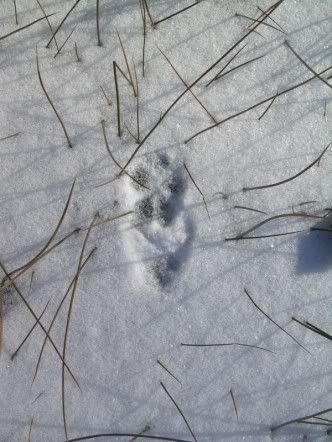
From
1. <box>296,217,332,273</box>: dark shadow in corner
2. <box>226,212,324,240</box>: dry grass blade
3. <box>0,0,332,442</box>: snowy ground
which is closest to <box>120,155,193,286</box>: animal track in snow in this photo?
<box>0,0,332,442</box>: snowy ground

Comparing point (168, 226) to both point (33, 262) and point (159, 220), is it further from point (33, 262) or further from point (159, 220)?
point (33, 262)

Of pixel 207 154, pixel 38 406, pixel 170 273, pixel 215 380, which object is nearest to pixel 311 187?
pixel 207 154

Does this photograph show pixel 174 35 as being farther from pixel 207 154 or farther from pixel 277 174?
pixel 277 174

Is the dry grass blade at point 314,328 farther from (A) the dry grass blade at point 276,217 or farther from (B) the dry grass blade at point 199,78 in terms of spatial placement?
(B) the dry grass blade at point 199,78

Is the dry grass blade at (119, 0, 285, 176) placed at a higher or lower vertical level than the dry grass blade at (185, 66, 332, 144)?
higher

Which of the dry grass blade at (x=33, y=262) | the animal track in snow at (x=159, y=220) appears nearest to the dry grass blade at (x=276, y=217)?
the animal track in snow at (x=159, y=220)

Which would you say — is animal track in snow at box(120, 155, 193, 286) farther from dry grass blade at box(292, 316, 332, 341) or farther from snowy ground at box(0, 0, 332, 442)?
dry grass blade at box(292, 316, 332, 341)
